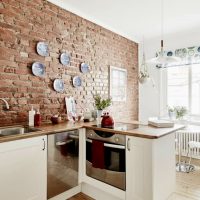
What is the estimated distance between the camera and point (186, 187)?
2623 mm

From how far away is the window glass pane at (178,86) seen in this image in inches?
162

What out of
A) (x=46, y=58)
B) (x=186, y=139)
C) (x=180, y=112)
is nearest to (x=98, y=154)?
(x=46, y=58)

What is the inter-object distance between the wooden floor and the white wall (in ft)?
5.43

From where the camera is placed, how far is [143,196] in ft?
6.35

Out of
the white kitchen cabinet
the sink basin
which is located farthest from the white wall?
the sink basin

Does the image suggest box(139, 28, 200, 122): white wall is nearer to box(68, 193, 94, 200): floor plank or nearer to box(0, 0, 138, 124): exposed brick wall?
box(0, 0, 138, 124): exposed brick wall

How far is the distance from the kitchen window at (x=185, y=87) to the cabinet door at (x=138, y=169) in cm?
256

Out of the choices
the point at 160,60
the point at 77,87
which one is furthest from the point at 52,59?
the point at 160,60

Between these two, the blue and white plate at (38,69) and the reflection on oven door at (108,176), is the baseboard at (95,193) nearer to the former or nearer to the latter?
the reflection on oven door at (108,176)

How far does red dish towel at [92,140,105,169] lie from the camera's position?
224 centimetres

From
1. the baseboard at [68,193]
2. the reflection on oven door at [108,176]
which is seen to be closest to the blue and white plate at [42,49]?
the reflection on oven door at [108,176]

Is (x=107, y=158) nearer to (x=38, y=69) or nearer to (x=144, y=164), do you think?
(x=144, y=164)

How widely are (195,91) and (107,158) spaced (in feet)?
9.13

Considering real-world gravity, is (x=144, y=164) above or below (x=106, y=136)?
below
